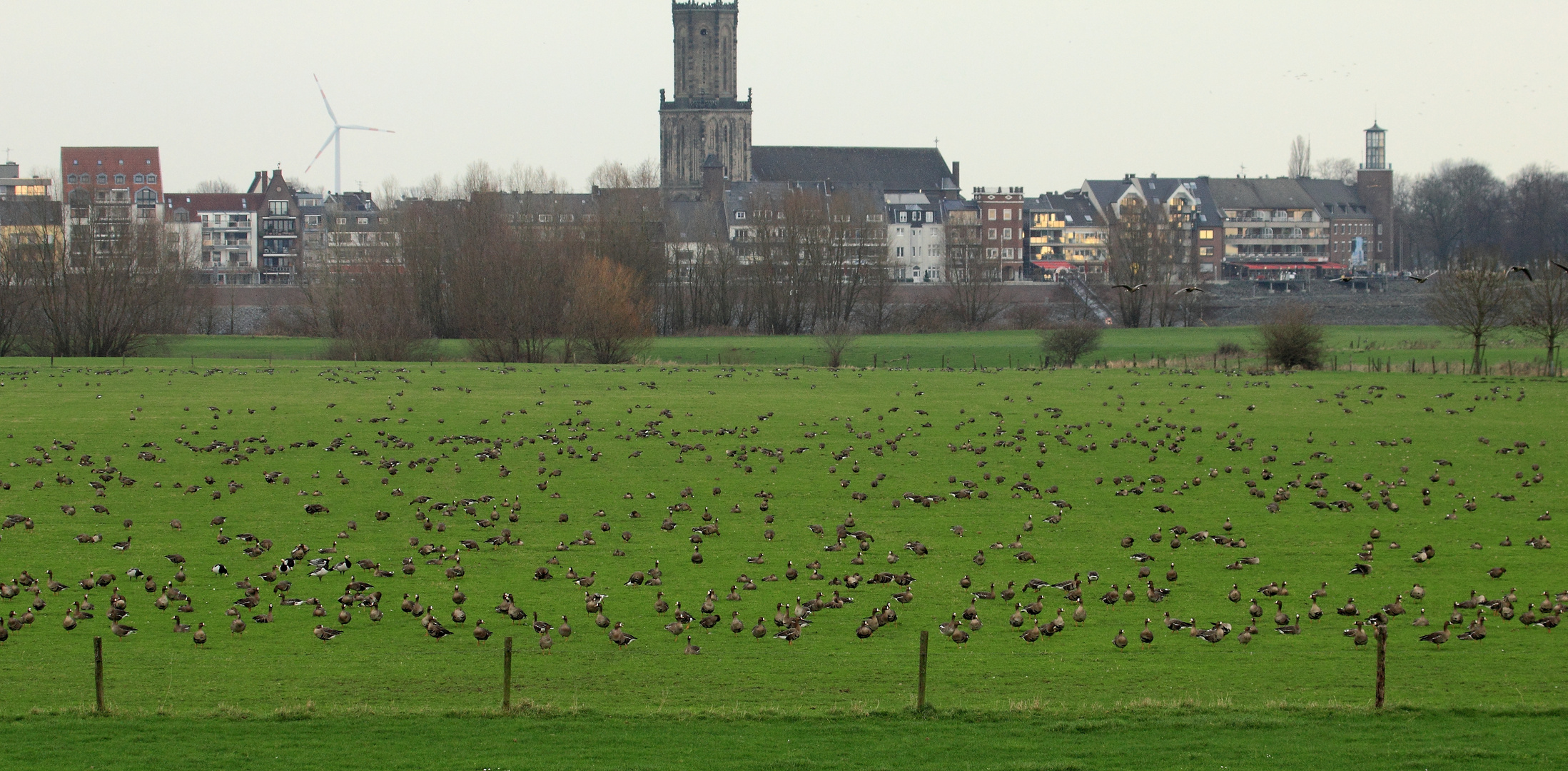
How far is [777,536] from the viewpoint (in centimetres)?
2923

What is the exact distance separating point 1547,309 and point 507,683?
75593mm

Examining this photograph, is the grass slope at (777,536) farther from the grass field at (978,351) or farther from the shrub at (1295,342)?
the grass field at (978,351)

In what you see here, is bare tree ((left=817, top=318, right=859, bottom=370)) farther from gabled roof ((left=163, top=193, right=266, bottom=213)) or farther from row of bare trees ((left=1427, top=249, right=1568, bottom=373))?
gabled roof ((left=163, top=193, right=266, bottom=213))

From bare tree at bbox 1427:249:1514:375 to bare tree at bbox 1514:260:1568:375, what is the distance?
0.90 meters

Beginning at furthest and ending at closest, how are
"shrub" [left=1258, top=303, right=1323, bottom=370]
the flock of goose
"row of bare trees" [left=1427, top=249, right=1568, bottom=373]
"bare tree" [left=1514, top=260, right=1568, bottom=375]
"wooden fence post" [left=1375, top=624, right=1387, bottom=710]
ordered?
"shrub" [left=1258, top=303, right=1323, bottom=370]
"row of bare trees" [left=1427, top=249, right=1568, bottom=373]
"bare tree" [left=1514, top=260, right=1568, bottom=375]
the flock of goose
"wooden fence post" [left=1375, top=624, right=1387, bottom=710]

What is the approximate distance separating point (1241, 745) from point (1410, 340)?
100646 millimetres

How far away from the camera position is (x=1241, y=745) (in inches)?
630

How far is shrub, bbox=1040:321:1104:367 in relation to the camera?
91688 mm

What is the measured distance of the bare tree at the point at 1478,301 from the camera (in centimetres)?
7888

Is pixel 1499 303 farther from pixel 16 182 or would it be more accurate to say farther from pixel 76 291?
pixel 16 182

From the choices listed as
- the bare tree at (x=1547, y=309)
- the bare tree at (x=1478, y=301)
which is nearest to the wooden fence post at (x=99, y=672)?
the bare tree at (x=1478, y=301)

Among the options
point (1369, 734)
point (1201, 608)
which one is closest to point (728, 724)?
point (1369, 734)

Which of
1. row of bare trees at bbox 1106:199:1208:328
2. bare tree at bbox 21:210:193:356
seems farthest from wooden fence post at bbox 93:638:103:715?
row of bare trees at bbox 1106:199:1208:328

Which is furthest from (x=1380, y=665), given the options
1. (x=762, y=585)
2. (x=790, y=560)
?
(x=790, y=560)
